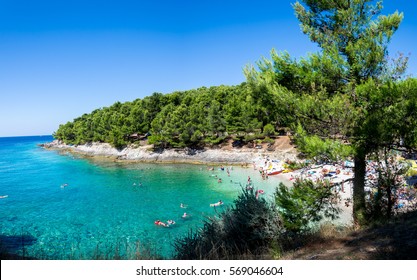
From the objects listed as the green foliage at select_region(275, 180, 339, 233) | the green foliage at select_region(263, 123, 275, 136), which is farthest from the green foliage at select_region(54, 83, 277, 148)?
the green foliage at select_region(275, 180, 339, 233)

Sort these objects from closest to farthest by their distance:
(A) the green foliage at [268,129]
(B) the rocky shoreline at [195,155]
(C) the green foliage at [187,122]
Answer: (B) the rocky shoreline at [195,155] → (A) the green foliage at [268,129] → (C) the green foliage at [187,122]

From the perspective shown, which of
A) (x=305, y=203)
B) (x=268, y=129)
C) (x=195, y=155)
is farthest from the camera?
(x=195, y=155)

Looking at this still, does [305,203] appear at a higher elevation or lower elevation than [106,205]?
higher

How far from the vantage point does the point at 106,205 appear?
2375 cm

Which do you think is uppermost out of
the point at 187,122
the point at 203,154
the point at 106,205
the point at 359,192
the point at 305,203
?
the point at 187,122

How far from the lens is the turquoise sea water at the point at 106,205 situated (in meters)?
15.4

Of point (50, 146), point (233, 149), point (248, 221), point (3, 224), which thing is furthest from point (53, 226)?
point (50, 146)

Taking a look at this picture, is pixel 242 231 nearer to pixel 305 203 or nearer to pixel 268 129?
pixel 305 203

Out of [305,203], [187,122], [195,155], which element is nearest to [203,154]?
[195,155]

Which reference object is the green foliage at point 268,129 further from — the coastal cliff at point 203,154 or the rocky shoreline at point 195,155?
the rocky shoreline at point 195,155

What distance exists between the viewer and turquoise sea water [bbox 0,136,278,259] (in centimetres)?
1539

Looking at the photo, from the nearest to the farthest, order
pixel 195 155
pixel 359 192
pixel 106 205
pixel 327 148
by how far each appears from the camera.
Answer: pixel 327 148, pixel 359 192, pixel 106 205, pixel 195 155

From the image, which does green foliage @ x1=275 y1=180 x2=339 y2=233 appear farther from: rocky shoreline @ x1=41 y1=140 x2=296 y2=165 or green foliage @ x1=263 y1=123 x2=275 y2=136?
green foliage @ x1=263 y1=123 x2=275 y2=136

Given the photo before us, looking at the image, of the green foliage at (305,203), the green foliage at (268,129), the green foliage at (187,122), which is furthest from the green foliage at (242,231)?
the green foliage at (268,129)
